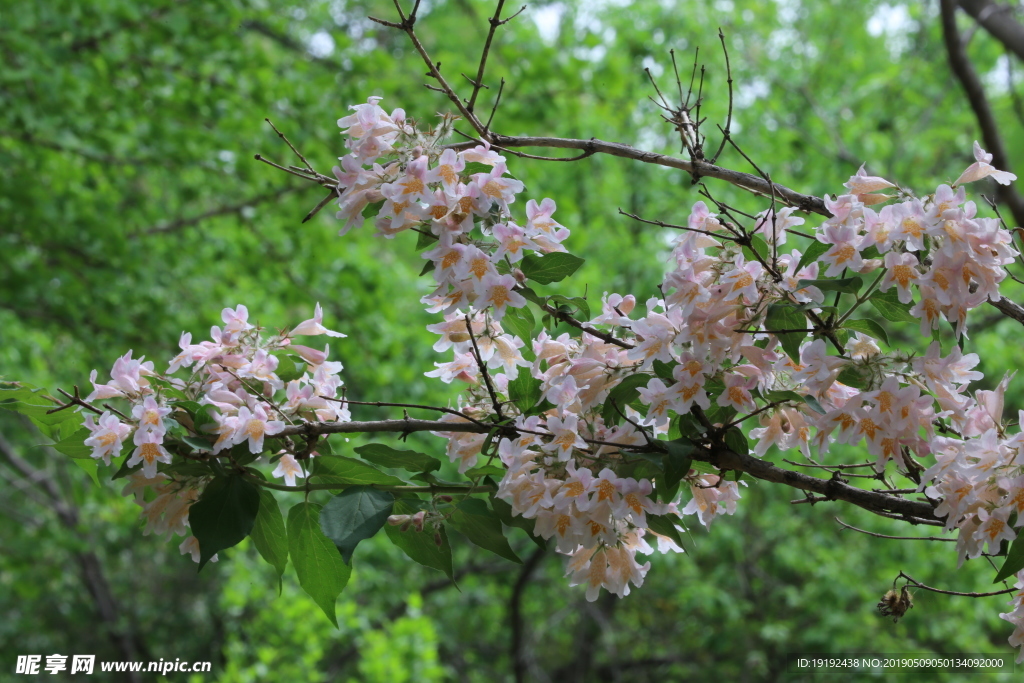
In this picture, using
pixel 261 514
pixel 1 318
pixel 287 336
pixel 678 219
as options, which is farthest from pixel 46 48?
pixel 678 219

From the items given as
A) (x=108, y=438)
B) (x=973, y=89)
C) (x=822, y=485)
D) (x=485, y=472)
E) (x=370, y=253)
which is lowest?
(x=822, y=485)

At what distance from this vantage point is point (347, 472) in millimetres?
1019

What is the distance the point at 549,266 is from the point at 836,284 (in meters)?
0.33

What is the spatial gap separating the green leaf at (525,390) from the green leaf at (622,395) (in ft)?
0.33

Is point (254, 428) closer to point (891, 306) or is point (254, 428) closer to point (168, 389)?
point (168, 389)

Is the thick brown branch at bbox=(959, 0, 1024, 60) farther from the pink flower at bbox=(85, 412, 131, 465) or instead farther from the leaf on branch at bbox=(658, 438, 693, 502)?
the pink flower at bbox=(85, 412, 131, 465)

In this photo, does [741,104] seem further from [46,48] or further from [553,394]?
[553,394]

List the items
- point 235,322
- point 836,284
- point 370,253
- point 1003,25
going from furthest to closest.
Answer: point 370,253 < point 1003,25 < point 235,322 < point 836,284

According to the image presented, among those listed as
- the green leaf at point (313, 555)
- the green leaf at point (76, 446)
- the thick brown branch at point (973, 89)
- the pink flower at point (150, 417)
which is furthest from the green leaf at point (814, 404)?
the thick brown branch at point (973, 89)

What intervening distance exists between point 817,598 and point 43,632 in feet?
21.6

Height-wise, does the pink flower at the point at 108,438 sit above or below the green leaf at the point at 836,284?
above

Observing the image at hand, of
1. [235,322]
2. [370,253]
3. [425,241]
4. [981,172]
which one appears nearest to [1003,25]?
[981,172]

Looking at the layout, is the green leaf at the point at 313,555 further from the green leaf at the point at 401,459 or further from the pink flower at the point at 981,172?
the pink flower at the point at 981,172

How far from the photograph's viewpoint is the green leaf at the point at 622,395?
0.90m
